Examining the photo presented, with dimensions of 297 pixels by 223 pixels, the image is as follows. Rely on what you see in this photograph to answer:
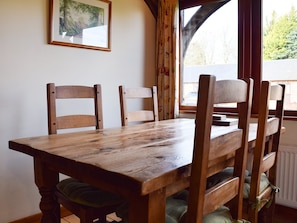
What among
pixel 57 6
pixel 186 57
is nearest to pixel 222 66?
pixel 186 57

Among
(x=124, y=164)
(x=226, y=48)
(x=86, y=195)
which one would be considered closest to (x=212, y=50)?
(x=226, y=48)

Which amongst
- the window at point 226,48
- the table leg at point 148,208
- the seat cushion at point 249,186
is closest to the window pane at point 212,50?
the window at point 226,48

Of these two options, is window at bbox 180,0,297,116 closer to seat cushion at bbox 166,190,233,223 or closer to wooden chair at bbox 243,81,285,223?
wooden chair at bbox 243,81,285,223

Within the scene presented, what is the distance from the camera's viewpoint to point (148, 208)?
89cm

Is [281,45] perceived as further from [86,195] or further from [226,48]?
[86,195]

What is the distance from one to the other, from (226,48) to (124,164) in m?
2.21

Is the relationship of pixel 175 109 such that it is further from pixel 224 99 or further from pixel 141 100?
pixel 224 99

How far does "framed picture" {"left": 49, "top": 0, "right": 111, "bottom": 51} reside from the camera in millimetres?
2223

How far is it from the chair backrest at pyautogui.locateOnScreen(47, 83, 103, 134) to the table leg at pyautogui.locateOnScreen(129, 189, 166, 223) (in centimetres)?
97

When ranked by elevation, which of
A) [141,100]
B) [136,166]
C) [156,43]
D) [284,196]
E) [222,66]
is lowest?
[284,196]

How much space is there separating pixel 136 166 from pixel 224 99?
0.39 metres

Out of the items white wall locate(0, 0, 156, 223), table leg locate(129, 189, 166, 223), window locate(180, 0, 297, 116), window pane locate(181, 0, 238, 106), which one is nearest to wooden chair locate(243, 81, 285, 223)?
table leg locate(129, 189, 166, 223)

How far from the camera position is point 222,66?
2.85 meters

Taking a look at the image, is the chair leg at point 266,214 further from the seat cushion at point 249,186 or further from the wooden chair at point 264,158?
the seat cushion at point 249,186
